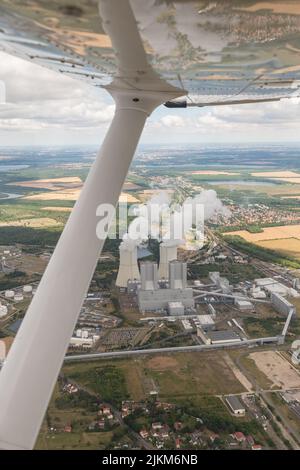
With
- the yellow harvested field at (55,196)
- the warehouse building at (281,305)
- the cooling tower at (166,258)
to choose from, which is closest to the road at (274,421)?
the warehouse building at (281,305)

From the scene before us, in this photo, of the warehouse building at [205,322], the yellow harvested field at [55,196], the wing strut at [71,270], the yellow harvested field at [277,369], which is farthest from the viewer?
the yellow harvested field at [55,196]

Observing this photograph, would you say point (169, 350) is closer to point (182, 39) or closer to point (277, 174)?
point (182, 39)

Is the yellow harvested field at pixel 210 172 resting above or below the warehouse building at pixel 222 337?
above

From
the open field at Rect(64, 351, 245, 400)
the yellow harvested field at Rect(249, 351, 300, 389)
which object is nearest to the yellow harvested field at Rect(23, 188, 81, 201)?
the open field at Rect(64, 351, 245, 400)

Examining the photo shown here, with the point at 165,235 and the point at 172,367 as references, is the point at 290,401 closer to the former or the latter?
the point at 172,367

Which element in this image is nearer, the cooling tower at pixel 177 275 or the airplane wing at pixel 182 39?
the airplane wing at pixel 182 39

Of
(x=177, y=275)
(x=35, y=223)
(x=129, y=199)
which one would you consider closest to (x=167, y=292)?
(x=177, y=275)

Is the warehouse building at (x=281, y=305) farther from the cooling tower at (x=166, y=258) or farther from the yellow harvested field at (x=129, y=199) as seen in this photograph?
the yellow harvested field at (x=129, y=199)

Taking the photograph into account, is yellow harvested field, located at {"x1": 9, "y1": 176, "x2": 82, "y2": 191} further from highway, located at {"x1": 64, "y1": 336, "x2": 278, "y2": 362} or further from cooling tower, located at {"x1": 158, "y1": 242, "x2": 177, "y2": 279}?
highway, located at {"x1": 64, "y1": 336, "x2": 278, "y2": 362}
